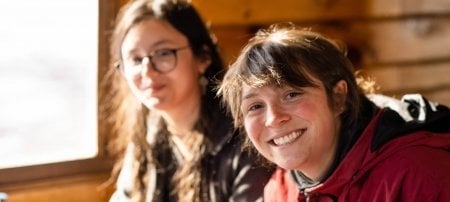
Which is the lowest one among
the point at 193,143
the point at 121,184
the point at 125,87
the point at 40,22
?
the point at 121,184

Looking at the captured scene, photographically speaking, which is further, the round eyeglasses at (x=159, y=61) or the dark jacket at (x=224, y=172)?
the round eyeglasses at (x=159, y=61)

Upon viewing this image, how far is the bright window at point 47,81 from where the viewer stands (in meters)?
1.85

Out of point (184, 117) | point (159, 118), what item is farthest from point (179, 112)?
point (159, 118)

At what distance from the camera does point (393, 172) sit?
1.17m

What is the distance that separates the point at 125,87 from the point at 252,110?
27.7 inches

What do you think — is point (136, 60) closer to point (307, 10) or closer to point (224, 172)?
point (224, 172)

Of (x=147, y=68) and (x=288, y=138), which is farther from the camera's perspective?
(x=147, y=68)

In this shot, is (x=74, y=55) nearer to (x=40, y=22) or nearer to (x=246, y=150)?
(x=40, y=22)

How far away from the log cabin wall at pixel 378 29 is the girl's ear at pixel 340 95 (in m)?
0.84

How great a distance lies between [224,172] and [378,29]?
1052mm

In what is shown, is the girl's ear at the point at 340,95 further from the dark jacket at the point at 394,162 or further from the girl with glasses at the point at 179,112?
the girl with glasses at the point at 179,112

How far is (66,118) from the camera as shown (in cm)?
199

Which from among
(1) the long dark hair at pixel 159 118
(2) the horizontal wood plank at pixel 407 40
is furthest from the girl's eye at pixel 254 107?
(2) the horizontal wood plank at pixel 407 40

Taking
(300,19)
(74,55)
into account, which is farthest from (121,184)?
(300,19)
